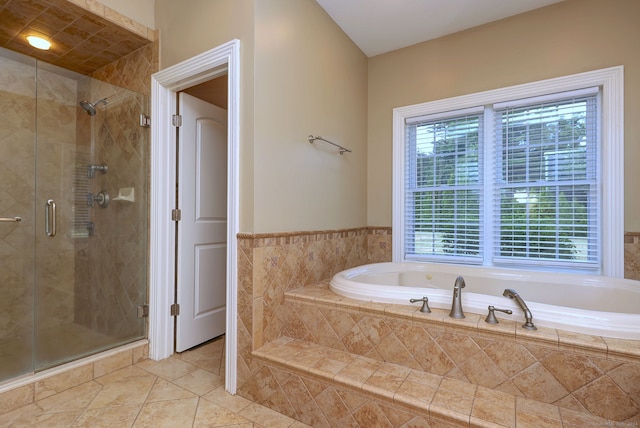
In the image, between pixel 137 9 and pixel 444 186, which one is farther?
pixel 444 186

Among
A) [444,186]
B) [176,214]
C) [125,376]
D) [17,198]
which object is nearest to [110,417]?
[125,376]

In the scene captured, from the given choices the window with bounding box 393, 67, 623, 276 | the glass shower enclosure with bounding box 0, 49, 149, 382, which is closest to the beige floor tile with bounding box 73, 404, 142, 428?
the glass shower enclosure with bounding box 0, 49, 149, 382

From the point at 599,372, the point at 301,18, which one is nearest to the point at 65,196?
the point at 301,18

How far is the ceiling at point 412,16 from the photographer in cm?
231

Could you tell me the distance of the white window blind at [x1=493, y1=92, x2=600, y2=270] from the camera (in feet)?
7.37

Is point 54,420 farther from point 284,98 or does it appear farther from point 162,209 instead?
point 284,98

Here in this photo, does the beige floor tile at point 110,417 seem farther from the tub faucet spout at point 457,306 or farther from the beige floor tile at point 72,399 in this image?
the tub faucet spout at point 457,306

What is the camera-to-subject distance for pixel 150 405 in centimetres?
167

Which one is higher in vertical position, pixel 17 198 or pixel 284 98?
pixel 284 98

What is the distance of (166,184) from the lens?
2.25 m

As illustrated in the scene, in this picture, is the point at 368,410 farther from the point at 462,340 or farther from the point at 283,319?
the point at 283,319

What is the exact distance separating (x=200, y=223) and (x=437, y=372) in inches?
74.9

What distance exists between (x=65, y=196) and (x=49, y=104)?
26.5 inches

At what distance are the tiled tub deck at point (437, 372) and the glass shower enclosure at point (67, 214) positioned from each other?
1.30 m
